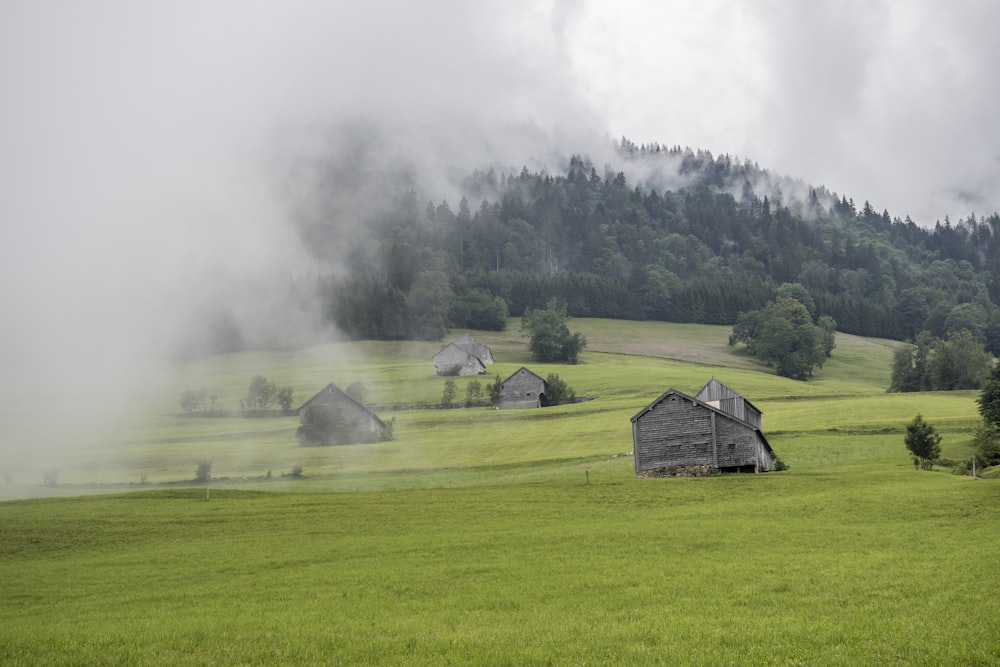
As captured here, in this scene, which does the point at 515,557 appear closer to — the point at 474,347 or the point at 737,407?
the point at 737,407

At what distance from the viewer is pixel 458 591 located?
90.7ft

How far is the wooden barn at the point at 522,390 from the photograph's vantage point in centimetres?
12631

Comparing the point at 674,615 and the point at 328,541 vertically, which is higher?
the point at 674,615

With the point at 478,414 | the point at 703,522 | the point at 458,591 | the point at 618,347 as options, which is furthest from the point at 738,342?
the point at 458,591

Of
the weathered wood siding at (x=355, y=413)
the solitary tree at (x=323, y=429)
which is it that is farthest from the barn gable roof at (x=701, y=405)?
the solitary tree at (x=323, y=429)

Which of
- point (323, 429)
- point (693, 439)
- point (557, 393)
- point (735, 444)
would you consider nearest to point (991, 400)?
point (735, 444)

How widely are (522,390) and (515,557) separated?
310 ft

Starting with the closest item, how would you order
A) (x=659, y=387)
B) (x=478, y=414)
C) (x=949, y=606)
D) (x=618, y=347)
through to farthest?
(x=949, y=606) → (x=478, y=414) → (x=659, y=387) → (x=618, y=347)

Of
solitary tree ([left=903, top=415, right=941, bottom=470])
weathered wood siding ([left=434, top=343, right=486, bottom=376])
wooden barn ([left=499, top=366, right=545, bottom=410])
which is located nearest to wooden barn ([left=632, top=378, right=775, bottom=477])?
solitary tree ([left=903, top=415, right=941, bottom=470])

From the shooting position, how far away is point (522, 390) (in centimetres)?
12794

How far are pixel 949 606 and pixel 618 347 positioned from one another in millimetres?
163862

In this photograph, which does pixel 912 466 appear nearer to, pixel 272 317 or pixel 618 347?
pixel 618 347

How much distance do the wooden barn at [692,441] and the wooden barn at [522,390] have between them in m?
56.6

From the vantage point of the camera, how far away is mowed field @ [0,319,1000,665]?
19.6m
